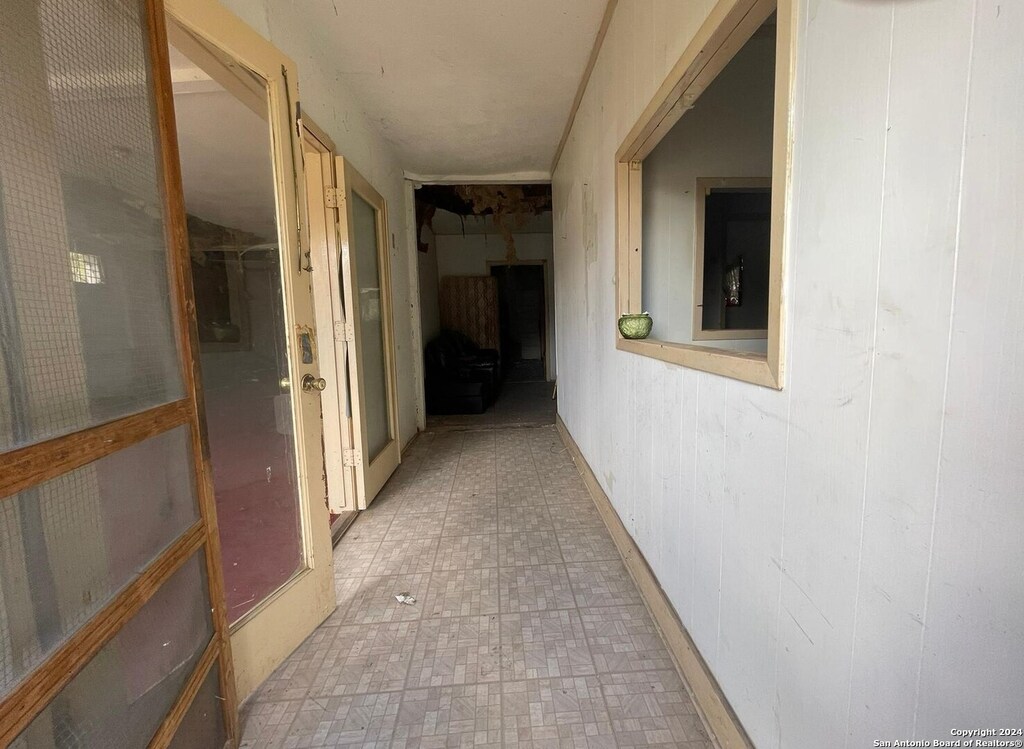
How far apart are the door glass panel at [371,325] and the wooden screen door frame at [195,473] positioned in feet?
5.15

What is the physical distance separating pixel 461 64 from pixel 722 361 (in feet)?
7.62

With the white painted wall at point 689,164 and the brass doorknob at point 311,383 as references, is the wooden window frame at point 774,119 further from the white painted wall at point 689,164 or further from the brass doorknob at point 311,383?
the brass doorknob at point 311,383

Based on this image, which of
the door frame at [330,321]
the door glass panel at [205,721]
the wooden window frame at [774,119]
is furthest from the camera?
the door frame at [330,321]

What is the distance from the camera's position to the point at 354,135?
2.68m

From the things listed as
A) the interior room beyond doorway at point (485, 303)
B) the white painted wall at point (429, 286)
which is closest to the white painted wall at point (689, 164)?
the interior room beyond doorway at point (485, 303)

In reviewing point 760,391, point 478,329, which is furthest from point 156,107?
point 478,329

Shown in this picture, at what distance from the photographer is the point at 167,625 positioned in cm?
94

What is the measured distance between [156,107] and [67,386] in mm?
697

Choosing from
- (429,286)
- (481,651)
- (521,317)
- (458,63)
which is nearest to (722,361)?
(481,651)

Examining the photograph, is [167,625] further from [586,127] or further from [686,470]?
[586,127]

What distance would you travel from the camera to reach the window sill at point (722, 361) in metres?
0.89

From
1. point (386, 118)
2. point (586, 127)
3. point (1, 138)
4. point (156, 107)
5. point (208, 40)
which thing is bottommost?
point (1, 138)

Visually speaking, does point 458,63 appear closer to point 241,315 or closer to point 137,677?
point 241,315

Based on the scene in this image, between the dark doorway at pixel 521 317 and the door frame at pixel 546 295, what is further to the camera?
the dark doorway at pixel 521 317
